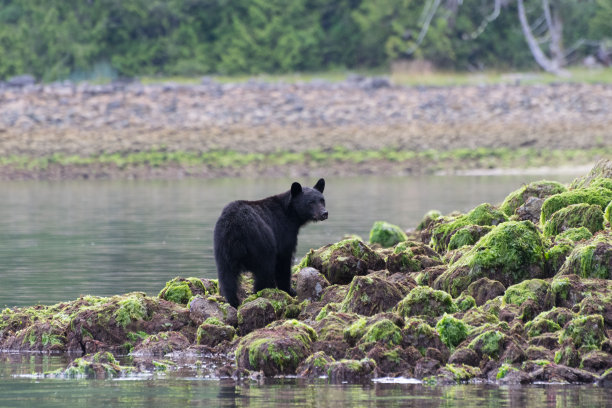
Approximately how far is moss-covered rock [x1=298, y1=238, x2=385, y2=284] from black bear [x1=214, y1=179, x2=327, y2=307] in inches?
21.1

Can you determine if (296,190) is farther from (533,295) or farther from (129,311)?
(533,295)

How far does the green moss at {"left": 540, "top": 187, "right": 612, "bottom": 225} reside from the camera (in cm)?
1378

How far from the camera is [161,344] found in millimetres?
11422

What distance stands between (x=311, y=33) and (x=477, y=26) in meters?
8.41

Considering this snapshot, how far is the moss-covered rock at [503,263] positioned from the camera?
12.0 meters

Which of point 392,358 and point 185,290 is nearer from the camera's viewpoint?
point 392,358

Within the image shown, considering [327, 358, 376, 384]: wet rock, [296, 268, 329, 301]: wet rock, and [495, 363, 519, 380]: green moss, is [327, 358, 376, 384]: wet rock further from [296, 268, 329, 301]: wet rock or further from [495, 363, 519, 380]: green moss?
[296, 268, 329, 301]: wet rock

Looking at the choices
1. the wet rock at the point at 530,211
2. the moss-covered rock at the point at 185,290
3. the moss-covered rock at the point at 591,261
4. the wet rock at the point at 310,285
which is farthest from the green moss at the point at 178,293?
the wet rock at the point at 530,211

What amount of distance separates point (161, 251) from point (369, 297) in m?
9.09

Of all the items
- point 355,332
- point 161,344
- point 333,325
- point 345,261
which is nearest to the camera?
point 355,332

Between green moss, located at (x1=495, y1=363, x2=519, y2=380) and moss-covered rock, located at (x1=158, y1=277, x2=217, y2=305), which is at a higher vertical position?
moss-covered rock, located at (x1=158, y1=277, x2=217, y2=305)

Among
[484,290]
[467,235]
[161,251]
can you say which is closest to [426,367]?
[484,290]

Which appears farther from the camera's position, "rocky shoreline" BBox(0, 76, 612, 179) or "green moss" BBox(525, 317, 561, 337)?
"rocky shoreline" BBox(0, 76, 612, 179)

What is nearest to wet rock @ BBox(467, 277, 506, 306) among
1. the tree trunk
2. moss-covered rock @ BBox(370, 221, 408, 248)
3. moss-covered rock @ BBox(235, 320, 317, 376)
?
moss-covered rock @ BBox(235, 320, 317, 376)
